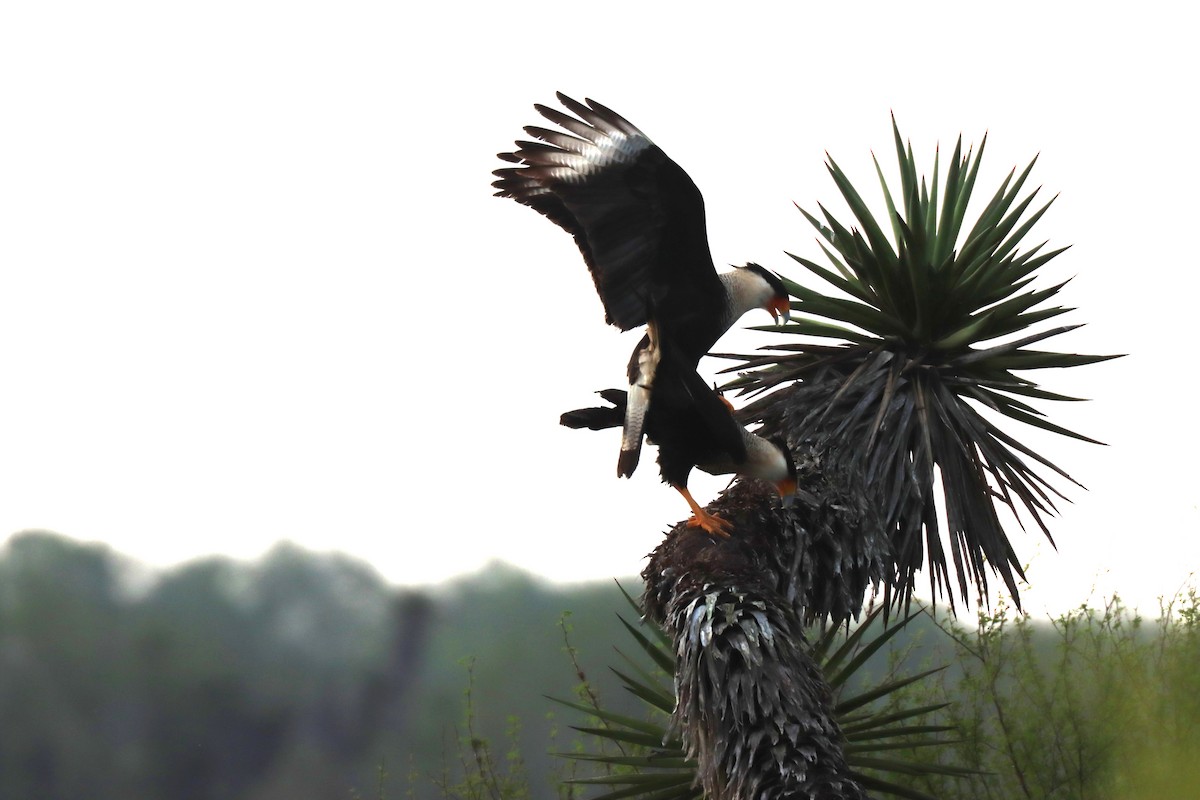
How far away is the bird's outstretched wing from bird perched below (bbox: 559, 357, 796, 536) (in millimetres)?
383

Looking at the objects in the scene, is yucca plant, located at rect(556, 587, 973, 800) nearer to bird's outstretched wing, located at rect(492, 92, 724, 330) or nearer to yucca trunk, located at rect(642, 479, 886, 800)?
yucca trunk, located at rect(642, 479, 886, 800)

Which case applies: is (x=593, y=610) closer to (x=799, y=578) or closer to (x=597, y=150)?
(x=799, y=578)

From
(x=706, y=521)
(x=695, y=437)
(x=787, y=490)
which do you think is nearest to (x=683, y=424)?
(x=695, y=437)

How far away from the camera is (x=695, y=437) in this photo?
5039 millimetres

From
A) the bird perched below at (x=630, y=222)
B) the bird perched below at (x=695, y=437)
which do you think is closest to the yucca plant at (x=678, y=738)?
the bird perched below at (x=695, y=437)

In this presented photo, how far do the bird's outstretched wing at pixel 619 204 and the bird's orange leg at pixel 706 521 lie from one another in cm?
93

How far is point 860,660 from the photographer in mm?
6645

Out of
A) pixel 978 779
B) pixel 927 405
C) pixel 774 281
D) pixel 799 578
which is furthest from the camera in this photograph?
pixel 978 779

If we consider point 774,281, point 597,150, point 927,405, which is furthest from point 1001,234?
point 597,150

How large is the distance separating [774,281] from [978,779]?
4991 millimetres

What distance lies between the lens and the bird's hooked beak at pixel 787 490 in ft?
16.9

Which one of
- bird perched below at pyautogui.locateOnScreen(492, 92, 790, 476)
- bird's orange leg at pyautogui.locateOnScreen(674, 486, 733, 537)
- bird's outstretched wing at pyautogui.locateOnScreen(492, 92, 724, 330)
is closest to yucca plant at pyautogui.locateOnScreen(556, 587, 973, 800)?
bird's orange leg at pyautogui.locateOnScreen(674, 486, 733, 537)

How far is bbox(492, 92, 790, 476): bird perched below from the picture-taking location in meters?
4.77

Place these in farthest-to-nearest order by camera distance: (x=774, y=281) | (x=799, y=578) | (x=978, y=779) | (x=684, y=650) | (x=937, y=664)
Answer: (x=937, y=664) → (x=978, y=779) → (x=774, y=281) → (x=799, y=578) → (x=684, y=650)
